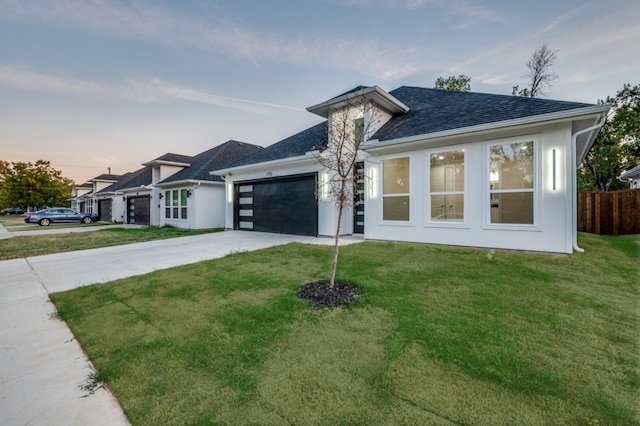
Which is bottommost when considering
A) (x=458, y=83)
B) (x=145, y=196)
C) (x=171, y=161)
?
(x=145, y=196)

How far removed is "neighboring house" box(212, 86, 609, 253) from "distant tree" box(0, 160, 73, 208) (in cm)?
4592

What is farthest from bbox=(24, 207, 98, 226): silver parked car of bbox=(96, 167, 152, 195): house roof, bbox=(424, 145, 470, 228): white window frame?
bbox=(424, 145, 470, 228): white window frame

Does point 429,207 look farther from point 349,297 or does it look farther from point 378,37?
point 378,37

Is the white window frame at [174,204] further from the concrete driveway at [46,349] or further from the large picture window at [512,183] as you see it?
the large picture window at [512,183]

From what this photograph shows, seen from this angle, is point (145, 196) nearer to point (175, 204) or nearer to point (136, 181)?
point (136, 181)

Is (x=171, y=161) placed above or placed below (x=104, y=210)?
above

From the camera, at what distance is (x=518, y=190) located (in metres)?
6.01

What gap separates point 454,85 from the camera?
66.1ft

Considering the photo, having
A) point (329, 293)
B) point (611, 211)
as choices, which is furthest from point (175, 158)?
point (611, 211)

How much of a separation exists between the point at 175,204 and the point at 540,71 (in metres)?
25.0

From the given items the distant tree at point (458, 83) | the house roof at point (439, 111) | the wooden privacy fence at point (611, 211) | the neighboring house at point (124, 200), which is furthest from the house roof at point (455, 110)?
the neighboring house at point (124, 200)

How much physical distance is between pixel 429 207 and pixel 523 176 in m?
2.11

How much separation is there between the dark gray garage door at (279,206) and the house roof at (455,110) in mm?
3212

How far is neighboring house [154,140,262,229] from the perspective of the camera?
558 inches
